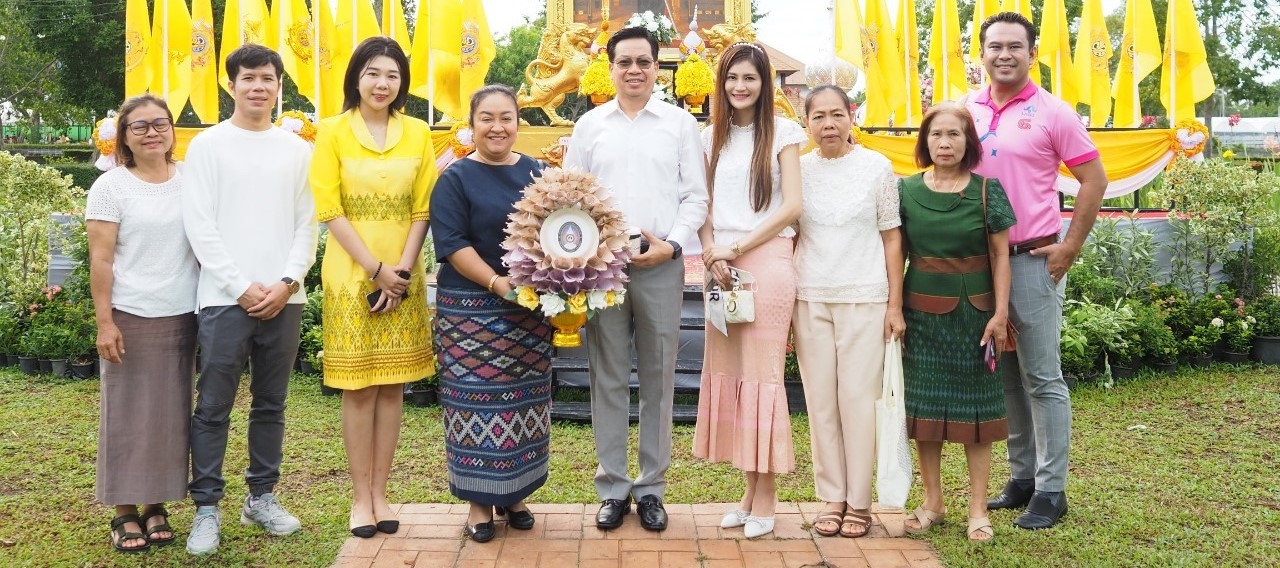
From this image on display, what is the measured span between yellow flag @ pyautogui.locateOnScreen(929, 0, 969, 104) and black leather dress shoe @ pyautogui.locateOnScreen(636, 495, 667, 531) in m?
9.56

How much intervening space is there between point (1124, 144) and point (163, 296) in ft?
29.6

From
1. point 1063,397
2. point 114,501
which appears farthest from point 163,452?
point 1063,397

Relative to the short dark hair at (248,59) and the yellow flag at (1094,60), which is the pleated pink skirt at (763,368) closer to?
the short dark hair at (248,59)

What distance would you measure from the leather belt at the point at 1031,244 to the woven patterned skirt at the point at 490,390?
1847mm

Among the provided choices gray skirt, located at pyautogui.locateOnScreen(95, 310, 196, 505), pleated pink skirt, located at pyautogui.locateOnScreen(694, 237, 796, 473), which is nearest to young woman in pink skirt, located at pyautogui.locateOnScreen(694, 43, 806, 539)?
pleated pink skirt, located at pyautogui.locateOnScreen(694, 237, 796, 473)

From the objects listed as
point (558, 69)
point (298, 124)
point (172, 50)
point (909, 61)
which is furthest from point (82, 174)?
point (909, 61)

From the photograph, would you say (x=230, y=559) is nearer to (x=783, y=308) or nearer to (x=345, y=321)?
(x=345, y=321)

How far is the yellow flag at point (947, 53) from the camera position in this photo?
11609mm

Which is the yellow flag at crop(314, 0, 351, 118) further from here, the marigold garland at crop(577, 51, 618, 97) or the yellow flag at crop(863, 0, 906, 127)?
the yellow flag at crop(863, 0, 906, 127)

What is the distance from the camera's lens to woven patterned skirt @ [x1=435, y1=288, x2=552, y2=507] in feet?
11.1

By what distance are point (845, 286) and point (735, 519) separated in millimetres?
1026

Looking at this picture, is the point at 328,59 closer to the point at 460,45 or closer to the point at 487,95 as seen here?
the point at 460,45

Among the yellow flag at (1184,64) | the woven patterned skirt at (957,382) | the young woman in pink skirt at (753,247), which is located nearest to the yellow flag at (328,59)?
the young woman in pink skirt at (753,247)

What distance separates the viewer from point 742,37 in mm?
11875
